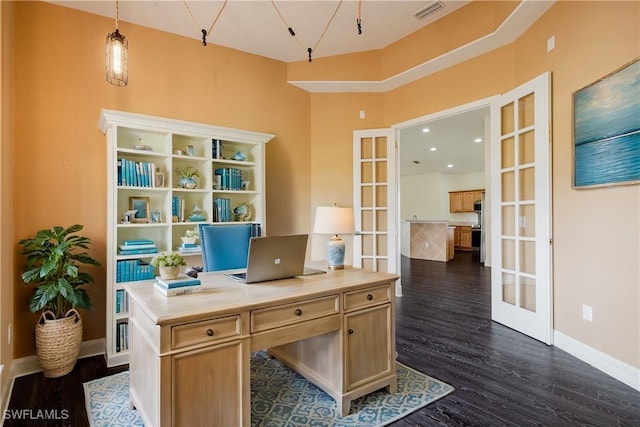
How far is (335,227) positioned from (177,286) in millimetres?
1138

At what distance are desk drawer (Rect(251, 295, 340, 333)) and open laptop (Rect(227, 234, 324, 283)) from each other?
289mm

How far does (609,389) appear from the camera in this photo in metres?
2.27

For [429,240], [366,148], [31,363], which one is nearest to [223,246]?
[31,363]

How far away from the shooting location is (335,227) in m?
2.43

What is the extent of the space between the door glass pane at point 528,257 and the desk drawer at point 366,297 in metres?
1.90

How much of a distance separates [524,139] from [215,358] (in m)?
3.41

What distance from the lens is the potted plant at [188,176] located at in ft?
10.9

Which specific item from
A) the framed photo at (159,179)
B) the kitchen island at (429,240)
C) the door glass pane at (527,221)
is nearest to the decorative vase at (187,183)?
the framed photo at (159,179)

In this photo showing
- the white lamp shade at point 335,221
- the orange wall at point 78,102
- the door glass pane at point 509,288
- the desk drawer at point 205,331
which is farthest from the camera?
the door glass pane at point 509,288

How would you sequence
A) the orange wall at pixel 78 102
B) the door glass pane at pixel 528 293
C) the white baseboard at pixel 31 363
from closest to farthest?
the white baseboard at pixel 31 363
the orange wall at pixel 78 102
the door glass pane at pixel 528 293

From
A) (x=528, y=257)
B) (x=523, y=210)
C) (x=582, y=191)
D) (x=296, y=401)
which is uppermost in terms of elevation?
(x=582, y=191)

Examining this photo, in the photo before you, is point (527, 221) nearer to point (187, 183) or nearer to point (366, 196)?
point (366, 196)

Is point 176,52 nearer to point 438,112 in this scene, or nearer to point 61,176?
point 61,176

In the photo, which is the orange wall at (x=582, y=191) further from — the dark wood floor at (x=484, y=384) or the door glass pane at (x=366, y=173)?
the door glass pane at (x=366, y=173)
